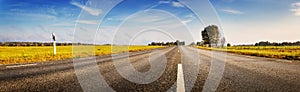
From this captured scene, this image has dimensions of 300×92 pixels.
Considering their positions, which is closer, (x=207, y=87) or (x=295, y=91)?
(x=295, y=91)

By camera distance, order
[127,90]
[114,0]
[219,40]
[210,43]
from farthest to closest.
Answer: [219,40]
[210,43]
[114,0]
[127,90]

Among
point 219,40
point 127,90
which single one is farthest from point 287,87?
point 219,40

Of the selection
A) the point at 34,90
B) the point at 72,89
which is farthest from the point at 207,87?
the point at 34,90

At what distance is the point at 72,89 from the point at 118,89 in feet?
2.74

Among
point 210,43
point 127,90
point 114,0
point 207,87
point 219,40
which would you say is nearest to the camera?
point 127,90

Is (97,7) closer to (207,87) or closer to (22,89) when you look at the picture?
(22,89)

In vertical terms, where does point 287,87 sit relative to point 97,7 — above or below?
below

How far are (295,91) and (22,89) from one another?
16.1ft

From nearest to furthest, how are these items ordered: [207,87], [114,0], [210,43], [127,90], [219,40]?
1. [127,90]
2. [207,87]
3. [114,0]
4. [210,43]
5. [219,40]

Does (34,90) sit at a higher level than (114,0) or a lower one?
lower

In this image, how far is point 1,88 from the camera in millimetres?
4871

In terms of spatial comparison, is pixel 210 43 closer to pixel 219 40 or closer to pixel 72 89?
pixel 219 40

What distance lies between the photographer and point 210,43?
90.1 metres

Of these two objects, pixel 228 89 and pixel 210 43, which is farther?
pixel 210 43
